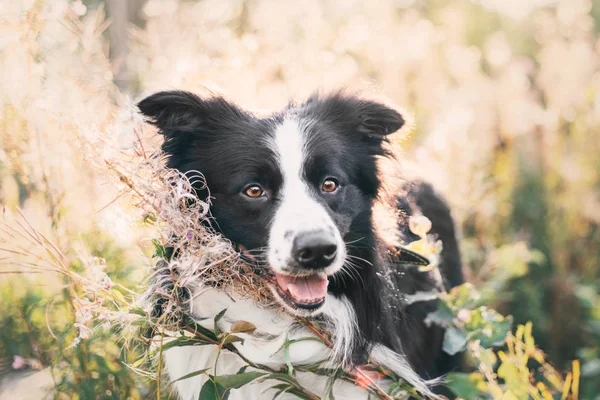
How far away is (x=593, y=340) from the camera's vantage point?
4527mm

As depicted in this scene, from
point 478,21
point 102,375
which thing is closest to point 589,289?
point 102,375

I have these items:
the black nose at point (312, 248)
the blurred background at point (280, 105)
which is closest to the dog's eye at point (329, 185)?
the black nose at point (312, 248)

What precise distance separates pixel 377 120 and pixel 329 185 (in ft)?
1.67

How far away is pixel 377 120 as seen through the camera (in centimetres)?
298

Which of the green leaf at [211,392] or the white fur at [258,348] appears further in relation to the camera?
the white fur at [258,348]

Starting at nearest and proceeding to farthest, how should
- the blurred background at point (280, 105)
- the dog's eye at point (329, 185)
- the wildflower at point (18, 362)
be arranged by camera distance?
the dog's eye at point (329, 185)
the blurred background at point (280, 105)
the wildflower at point (18, 362)

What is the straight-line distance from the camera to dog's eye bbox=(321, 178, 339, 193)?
2646 millimetres

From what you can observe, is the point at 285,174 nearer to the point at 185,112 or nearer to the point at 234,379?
the point at 185,112

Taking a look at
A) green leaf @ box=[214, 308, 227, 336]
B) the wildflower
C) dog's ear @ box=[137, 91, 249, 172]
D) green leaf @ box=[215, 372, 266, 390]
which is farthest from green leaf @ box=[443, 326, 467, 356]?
the wildflower

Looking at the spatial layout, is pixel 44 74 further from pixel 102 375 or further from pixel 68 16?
pixel 102 375

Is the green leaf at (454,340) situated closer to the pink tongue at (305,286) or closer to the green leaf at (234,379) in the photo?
the pink tongue at (305,286)

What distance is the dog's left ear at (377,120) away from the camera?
2920 mm

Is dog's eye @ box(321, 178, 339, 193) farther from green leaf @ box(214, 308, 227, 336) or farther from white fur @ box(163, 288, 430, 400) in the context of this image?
green leaf @ box(214, 308, 227, 336)

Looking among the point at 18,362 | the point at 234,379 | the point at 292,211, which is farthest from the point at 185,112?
the point at 18,362
